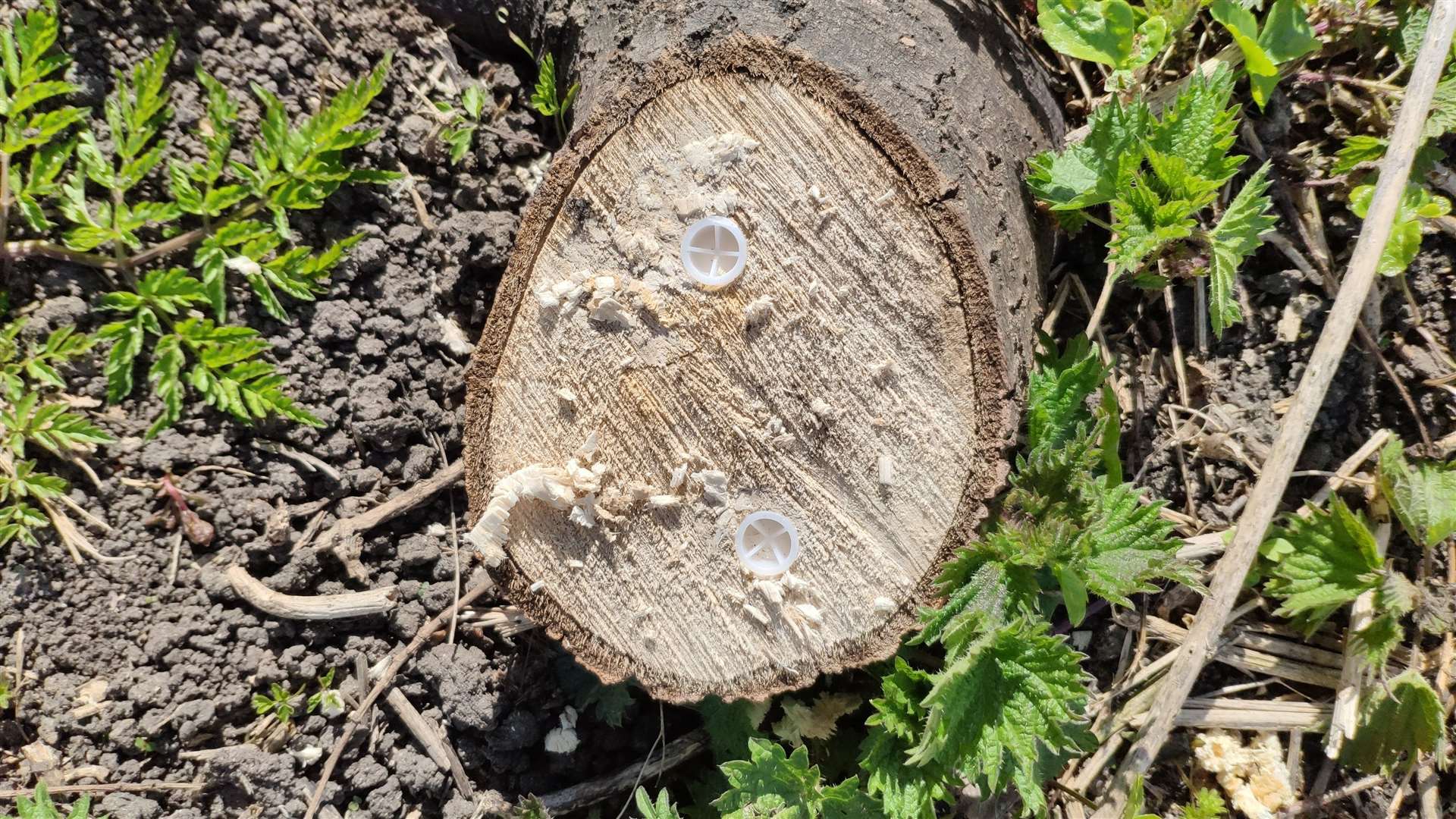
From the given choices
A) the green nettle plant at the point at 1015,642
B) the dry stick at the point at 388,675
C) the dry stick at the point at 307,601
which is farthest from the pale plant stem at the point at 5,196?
the green nettle plant at the point at 1015,642

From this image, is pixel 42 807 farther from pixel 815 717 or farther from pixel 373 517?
pixel 815 717

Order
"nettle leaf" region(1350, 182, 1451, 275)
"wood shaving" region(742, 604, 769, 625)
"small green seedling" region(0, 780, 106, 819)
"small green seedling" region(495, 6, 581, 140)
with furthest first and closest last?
"small green seedling" region(495, 6, 581, 140) < "nettle leaf" region(1350, 182, 1451, 275) < "small green seedling" region(0, 780, 106, 819) < "wood shaving" region(742, 604, 769, 625)

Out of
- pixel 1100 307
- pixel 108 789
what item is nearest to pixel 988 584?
pixel 1100 307

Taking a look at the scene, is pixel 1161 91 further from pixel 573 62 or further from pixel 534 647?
pixel 534 647

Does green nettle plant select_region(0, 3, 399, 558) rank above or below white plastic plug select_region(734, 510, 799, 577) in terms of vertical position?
above

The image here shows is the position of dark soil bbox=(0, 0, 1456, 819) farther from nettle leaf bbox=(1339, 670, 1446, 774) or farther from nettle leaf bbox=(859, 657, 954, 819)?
nettle leaf bbox=(859, 657, 954, 819)

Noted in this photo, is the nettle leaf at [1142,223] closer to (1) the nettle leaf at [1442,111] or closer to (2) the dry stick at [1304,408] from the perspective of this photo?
(2) the dry stick at [1304,408]

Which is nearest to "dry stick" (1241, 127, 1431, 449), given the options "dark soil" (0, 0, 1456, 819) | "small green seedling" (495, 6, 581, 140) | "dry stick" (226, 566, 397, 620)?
"dark soil" (0, 0, 1456, 819)
